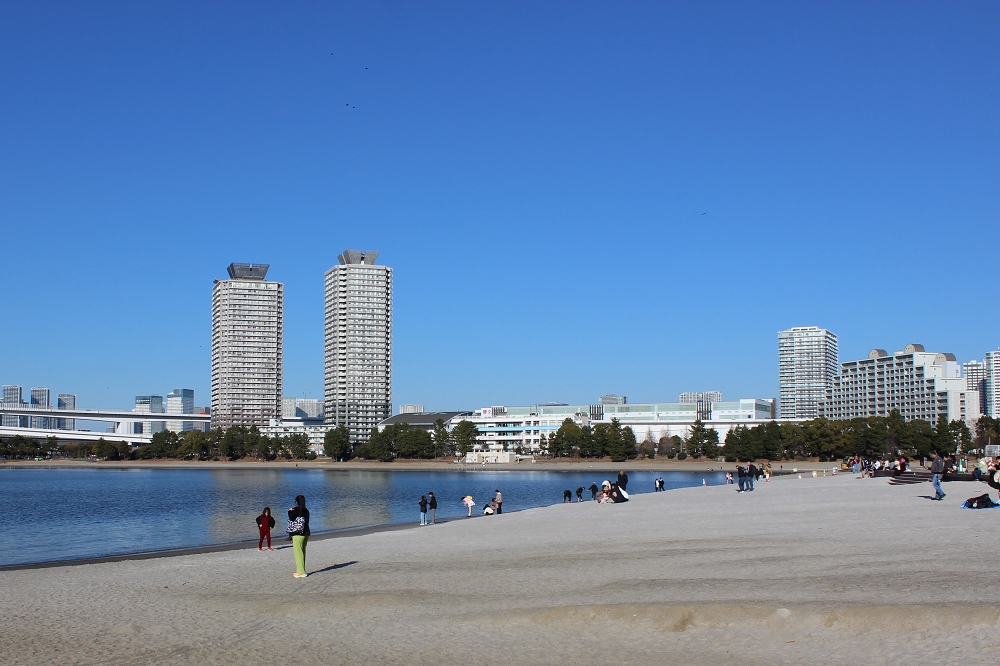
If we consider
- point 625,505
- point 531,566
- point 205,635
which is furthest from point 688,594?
point 625,505

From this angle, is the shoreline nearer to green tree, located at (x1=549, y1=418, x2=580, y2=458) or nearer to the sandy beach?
green tree, located at (x1=549, y1=418, x2=580, y2=458)

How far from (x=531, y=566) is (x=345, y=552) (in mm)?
8322

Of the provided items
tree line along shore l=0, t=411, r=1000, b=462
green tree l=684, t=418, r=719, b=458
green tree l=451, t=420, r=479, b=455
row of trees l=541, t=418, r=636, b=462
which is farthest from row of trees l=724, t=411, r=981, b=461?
green tree l=451, t=420, r=479, b=455

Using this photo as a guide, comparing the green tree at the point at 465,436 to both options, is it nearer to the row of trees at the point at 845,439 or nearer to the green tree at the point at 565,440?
the green tree at the point at 565,440

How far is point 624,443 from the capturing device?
151125 millimetres

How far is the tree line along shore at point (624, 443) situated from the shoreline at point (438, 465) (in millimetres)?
2442

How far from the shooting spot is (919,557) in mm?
19578

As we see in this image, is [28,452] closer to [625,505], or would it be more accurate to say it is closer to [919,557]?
[625,505]

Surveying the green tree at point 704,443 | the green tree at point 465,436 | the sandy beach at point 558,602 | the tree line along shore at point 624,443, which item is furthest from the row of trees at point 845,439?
the sandy beach at point 558,602

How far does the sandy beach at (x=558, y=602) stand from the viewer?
1336 centimetres

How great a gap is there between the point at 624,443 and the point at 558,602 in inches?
5385

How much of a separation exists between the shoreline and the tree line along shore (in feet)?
8.01

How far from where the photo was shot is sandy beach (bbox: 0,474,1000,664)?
1336 cm

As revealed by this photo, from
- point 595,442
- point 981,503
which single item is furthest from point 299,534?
point 595,442
